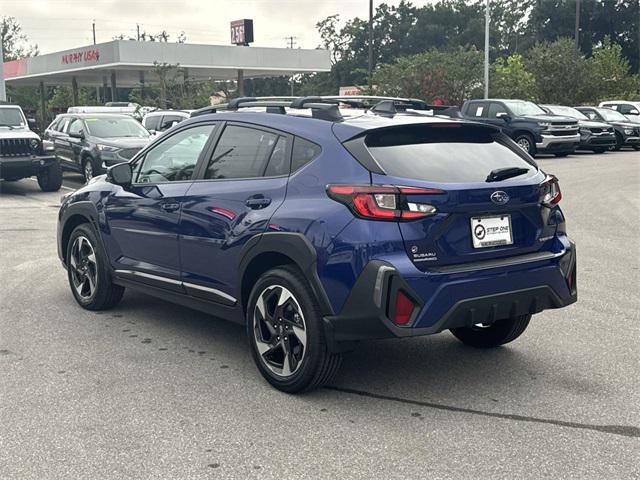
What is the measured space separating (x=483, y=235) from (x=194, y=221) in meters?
1.97

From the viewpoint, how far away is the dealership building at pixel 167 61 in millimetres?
36594

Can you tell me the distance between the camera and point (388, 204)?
4145mm

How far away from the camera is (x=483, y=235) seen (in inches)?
172

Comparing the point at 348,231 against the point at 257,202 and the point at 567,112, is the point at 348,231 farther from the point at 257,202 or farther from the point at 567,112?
the point at 567,112

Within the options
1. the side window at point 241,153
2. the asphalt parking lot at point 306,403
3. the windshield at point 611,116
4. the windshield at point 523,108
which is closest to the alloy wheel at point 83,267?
the asphalt parking lot at point 306,403

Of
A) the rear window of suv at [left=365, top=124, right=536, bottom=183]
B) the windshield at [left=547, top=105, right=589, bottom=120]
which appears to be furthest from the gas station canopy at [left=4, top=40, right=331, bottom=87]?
the rear window of suv at [left=365, top=124, right=536, bottom=183]

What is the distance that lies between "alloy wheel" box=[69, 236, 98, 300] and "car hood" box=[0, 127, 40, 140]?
35.5ft

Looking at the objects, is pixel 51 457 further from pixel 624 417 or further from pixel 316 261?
pixel 624 417

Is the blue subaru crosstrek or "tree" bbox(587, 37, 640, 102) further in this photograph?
"tree" bbox(587, 37, 640, 102)

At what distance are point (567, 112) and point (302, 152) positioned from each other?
23.8 meters

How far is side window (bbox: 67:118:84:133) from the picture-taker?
18203 mm

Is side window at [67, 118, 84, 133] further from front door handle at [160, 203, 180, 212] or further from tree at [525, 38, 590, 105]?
tree at [525, 38, 590, 105]

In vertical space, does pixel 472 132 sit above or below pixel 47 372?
above

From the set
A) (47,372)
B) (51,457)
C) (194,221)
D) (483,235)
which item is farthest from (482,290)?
(47,372)
